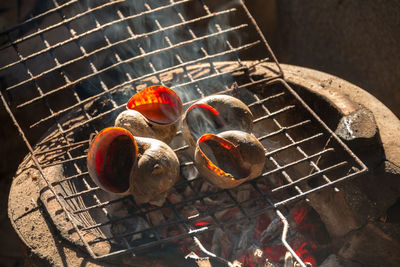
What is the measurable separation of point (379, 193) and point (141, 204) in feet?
5.15

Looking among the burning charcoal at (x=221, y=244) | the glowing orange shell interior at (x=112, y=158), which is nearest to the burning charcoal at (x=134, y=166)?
the glowing orange shell interior at (x=112, y=158)

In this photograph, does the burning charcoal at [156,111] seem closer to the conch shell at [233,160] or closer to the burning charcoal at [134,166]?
the burning charcoal at [134,166]

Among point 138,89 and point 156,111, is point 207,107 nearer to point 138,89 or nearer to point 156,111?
point 156,111

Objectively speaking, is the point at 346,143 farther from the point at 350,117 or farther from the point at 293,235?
the point at 293,235

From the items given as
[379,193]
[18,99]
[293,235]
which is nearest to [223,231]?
[293,235]

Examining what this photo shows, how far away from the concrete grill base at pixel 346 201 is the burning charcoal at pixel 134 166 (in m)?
0.41

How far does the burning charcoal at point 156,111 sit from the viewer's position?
2.91 metres

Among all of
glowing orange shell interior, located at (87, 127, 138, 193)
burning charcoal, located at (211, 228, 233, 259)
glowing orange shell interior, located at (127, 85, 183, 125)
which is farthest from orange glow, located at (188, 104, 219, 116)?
burning charcoal, located at (211, 228, 233, 259)

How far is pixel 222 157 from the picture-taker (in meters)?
2.89

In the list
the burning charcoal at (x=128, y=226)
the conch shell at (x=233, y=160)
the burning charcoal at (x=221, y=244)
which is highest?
the conch shell at (x=233, y=160)

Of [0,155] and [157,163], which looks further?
[0,155]

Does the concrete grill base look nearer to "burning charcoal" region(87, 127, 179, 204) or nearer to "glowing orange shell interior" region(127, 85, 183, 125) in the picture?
"burning charcoal" region(87, 127, 179, 204)

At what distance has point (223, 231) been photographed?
317 centimetres

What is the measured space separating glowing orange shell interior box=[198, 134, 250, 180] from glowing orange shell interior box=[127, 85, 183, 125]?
293mm
